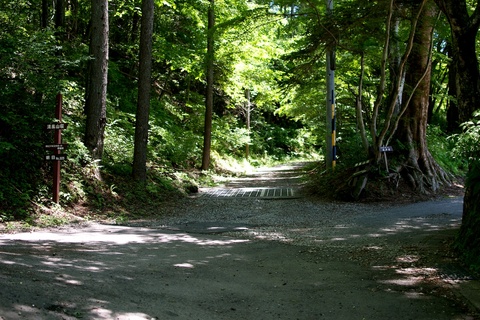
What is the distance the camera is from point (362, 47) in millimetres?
13289

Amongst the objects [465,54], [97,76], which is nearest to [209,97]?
[97,76]

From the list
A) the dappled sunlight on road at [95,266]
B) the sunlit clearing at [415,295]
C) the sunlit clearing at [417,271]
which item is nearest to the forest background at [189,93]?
the sunlit clearing at [417,271]

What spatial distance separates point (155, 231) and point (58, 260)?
11.5 feet

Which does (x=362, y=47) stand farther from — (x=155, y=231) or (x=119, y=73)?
(x=119, y=73)

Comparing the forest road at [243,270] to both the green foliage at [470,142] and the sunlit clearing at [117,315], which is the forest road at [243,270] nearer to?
the sunlit clearing at [117,315]

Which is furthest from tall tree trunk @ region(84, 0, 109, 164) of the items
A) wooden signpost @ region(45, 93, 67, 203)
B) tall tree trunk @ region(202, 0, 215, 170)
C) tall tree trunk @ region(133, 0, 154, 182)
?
tall tree trunk @ region(202, 0, 215, 170)

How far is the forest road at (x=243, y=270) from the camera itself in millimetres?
4648

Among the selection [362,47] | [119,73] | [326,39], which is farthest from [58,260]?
[119,73]

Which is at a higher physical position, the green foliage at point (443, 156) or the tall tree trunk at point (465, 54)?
the tall tree trunk at point (465, 54)

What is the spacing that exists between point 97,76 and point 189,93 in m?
13.1

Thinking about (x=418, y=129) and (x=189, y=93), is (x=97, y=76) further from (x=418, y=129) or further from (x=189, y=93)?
(x=189, y=93)

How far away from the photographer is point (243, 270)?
6.55 m

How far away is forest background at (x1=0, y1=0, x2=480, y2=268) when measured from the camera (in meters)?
10.4

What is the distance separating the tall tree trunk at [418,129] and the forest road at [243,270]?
117 inches
